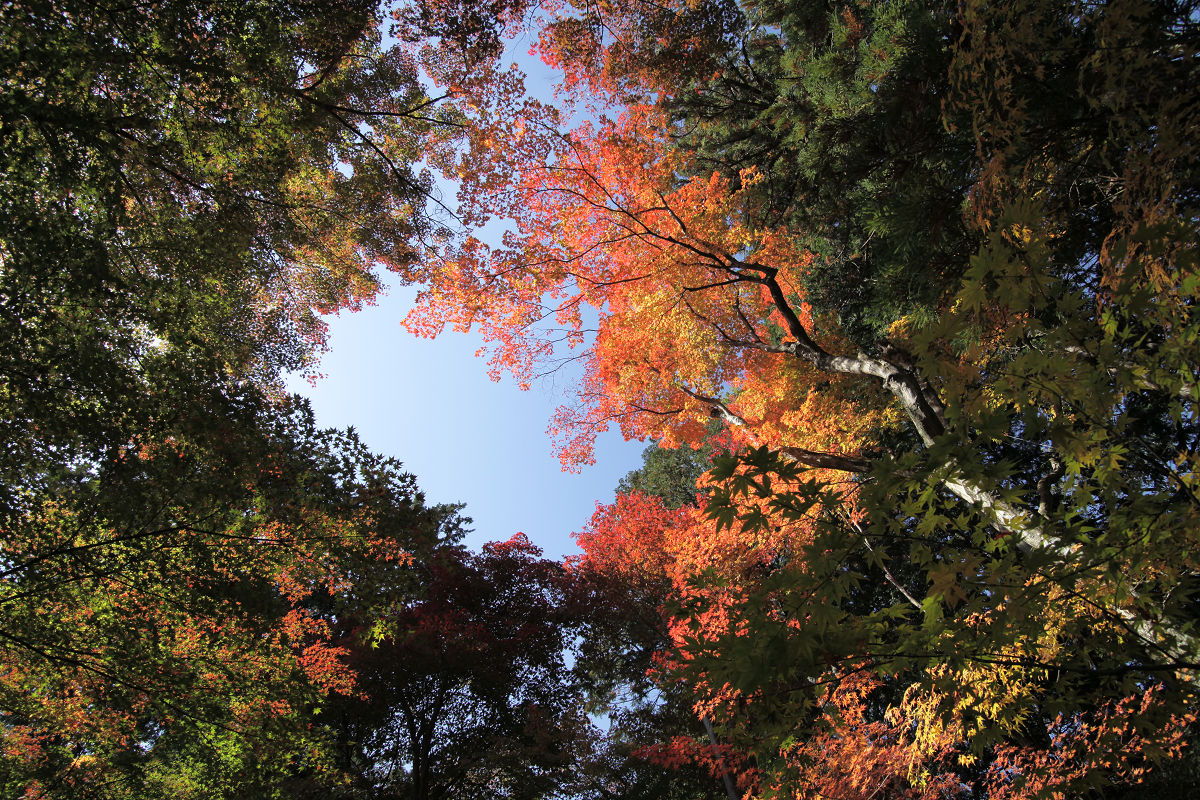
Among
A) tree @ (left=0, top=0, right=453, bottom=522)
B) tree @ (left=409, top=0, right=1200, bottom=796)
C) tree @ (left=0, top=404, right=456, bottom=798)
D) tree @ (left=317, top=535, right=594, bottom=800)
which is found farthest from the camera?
tree @ (left=317, top=535, right=594, bottom=800)

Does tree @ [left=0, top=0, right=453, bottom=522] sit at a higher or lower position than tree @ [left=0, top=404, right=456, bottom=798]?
higher

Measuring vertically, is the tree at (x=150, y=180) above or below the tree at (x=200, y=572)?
above

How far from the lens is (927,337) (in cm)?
189

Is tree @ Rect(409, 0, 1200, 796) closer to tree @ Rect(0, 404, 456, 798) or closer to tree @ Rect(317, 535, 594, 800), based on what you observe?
tree @ Rect(0, 404, 456, 798)

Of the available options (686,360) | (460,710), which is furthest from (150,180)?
(460,710)

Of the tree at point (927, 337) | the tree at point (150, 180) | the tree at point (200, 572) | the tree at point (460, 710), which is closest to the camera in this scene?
the tree at point (927, 337)

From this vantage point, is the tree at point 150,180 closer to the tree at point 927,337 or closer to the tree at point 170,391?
the tree at point 170,391

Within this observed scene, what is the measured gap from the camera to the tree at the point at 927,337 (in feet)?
6.00

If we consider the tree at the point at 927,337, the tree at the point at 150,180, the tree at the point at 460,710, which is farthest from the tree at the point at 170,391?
the tree at the point at 460,710

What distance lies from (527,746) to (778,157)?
1232 centimetres

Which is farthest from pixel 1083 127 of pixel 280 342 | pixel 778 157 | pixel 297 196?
pixel 280 342

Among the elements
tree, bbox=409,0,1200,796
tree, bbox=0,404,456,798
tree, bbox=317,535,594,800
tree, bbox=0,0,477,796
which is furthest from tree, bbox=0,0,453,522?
tree, bbox=317,535,594,800

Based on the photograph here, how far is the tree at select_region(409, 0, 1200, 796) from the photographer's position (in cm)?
183

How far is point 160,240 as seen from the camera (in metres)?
5.29
